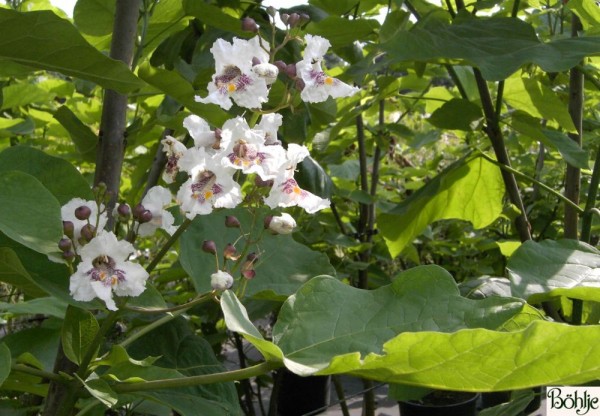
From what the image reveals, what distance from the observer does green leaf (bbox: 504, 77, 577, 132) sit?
1.40 metres

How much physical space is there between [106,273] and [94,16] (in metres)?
0.59

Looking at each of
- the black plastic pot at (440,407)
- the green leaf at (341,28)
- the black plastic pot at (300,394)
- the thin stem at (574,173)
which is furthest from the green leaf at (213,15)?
the black plastic pot at (300,394)

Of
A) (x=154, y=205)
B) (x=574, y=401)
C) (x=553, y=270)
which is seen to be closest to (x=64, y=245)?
(x=154, y=205)

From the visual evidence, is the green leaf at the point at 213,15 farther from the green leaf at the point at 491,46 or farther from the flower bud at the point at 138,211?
the flower bud at the point at 138,211

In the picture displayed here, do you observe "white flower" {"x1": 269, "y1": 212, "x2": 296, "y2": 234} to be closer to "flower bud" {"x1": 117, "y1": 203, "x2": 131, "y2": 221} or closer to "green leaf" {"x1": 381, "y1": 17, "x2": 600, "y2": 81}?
"flower bud" {"x1": 117, "y1": 203, "x2": 131, "y2": 221}

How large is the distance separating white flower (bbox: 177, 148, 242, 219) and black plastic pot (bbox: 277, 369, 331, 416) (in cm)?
193

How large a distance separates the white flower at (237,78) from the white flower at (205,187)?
0.06 m

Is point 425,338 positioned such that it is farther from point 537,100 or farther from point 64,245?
point 537,100

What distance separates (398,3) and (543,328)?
2.34 ft

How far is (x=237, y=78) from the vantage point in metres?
0.76

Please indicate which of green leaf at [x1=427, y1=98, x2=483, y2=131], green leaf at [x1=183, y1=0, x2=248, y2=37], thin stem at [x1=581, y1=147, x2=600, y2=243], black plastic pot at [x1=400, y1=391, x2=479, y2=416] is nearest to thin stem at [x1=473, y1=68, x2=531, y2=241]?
green leaf at [x1=427, y1=98, x2=483, y2=131]

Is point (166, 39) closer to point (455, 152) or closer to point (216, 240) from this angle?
point (216, 240)

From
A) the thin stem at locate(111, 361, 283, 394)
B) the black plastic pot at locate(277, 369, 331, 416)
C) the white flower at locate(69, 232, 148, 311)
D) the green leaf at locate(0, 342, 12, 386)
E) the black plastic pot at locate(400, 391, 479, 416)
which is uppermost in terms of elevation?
the white flower at locate(69, 232, 148, 311)

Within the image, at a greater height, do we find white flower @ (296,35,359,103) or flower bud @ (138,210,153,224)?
white flower @ (296,35,359,103)
